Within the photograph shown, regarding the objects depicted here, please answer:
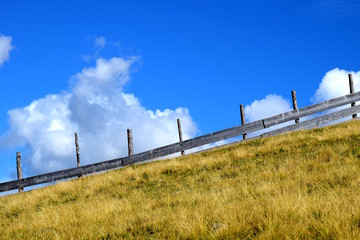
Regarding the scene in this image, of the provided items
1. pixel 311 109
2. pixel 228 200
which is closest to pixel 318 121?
pixel 311 109

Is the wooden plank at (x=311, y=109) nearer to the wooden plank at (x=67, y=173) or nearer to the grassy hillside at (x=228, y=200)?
the grassy hillside at (x=228, y=200)

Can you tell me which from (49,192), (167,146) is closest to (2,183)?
(49,192)

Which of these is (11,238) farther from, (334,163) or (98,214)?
(334,163)

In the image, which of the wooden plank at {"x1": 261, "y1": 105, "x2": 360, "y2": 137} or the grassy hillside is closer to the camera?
the grassy hillside

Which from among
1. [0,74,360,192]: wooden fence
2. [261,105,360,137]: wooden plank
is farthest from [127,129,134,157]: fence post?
[261,105,360,137]: wooden plank

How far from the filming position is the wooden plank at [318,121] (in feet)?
59.6

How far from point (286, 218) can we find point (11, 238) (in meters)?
5.56

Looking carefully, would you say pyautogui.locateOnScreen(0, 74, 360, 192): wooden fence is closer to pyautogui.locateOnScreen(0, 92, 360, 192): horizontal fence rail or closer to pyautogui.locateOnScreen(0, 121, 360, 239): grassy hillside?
pyautogui.locateOnScreen(0, 92, 360, 192): horizontal fence rail

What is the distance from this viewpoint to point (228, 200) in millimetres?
6930

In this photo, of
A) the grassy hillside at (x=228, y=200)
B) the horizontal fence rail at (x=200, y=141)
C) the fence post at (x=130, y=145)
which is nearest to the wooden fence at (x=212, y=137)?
the horizontal fence rail at (x=200, y=141)

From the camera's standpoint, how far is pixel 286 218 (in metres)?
5.04

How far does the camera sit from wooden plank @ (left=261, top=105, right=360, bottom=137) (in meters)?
18.2

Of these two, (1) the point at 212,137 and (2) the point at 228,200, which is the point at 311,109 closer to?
(1) the point at 212,137

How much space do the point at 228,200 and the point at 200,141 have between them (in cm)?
1093
